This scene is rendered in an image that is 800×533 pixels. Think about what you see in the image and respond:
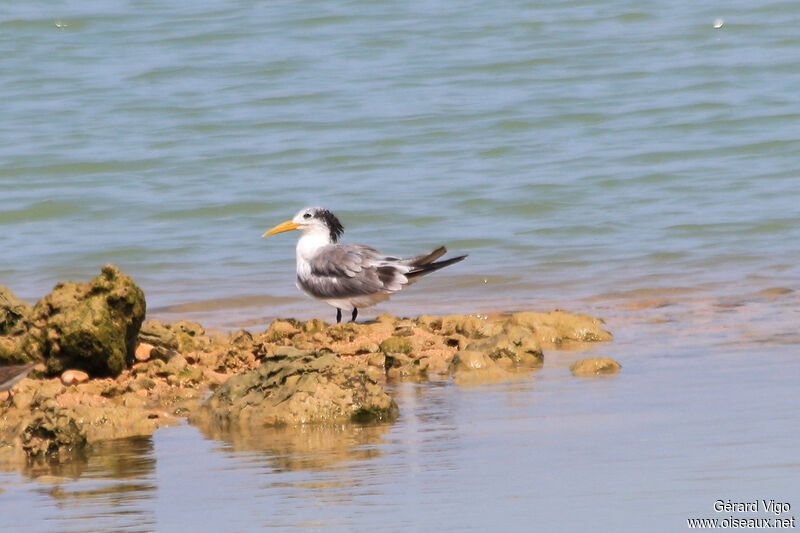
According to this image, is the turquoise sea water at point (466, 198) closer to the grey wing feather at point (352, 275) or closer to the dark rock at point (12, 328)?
the grey wing feather at point (352, 275)

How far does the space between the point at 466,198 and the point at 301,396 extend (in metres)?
7.48

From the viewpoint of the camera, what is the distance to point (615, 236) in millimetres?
11805

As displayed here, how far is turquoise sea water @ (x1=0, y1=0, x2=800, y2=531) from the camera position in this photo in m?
5.09

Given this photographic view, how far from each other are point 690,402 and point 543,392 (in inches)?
28.7

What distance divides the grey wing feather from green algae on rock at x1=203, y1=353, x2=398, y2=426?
290 cm

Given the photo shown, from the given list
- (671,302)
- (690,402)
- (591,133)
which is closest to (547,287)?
(671,302)

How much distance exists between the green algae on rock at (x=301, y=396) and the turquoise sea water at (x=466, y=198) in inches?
7.0

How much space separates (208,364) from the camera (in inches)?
297

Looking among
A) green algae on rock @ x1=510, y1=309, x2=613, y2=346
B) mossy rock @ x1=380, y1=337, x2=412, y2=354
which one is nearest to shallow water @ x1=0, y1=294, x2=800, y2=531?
mossy rock @ x1=380, y1=337, x2=412, y2=354

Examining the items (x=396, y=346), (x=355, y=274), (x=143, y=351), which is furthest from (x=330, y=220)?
(x=143, y=351)

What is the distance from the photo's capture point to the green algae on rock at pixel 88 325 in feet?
23.0

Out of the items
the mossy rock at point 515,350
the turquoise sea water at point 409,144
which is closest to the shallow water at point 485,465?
the mossy rock at point 515,350

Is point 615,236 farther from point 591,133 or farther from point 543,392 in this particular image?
point 543,392

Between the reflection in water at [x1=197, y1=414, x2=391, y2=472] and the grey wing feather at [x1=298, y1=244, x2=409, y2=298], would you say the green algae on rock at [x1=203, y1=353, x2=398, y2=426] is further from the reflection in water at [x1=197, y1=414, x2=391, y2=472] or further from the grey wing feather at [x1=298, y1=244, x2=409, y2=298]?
the grey wing feather at [x1=298, y1=244, x2=409, y2=298]
